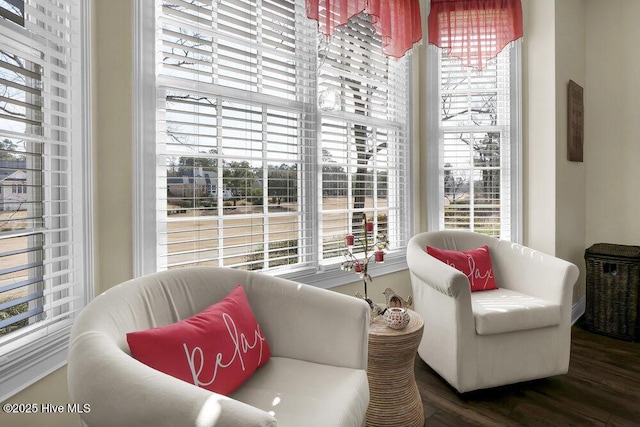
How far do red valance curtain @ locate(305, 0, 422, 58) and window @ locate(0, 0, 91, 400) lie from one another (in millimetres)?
1362

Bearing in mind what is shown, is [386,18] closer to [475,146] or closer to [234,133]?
[475,146]

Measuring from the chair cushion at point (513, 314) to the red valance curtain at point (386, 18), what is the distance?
181cm

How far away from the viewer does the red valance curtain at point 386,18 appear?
2299 mm

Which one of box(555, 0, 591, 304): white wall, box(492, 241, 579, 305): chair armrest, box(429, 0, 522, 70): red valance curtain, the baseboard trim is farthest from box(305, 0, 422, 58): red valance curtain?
the baseboard trim

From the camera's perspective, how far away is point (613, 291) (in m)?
2.89

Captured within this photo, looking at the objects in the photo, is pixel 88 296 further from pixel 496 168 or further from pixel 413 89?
pixel 496 168

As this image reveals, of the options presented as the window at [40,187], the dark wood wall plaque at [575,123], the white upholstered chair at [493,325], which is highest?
the dark wood wall plaque at [575,123]

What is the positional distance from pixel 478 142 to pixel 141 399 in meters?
3.08

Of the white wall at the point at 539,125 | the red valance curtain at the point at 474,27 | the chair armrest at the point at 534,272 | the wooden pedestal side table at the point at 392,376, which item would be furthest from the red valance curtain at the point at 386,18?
the wooden pedestal side table at the point at 392,376

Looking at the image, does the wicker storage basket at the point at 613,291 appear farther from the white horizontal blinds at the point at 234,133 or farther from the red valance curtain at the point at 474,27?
the white horizontal blinds at the point at 234,133

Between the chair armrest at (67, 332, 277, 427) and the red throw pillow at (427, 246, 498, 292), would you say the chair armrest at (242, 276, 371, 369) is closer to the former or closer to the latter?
the chair armrest at (67, 332, 277, 427)

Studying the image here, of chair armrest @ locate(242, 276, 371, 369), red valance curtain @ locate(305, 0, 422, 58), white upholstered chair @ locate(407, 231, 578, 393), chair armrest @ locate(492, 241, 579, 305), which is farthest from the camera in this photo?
red valance curtain @ locate(305, 0, 422, 58)

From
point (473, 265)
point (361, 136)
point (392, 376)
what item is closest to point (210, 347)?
point (392, 376)

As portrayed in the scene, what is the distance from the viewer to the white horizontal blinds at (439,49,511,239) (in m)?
3.15
